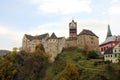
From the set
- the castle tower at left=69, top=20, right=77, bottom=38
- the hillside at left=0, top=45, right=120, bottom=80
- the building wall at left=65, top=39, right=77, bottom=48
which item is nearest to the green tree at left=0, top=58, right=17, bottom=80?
the hillside at left=0, top=45, right=120, bottom=80

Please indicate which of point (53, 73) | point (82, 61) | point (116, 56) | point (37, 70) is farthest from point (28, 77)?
point (116, 56)

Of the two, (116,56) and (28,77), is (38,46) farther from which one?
(116,56)

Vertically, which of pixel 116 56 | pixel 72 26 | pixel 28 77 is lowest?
pixel 28 77

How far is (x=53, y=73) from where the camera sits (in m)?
108

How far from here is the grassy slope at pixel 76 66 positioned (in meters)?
92.2

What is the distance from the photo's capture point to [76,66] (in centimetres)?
9981

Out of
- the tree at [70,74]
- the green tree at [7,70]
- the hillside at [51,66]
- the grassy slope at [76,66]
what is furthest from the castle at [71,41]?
the tree at [70,74]

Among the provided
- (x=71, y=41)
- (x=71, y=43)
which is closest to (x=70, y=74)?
(x=71, y=43)

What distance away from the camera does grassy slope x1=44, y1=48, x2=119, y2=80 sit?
9219cm

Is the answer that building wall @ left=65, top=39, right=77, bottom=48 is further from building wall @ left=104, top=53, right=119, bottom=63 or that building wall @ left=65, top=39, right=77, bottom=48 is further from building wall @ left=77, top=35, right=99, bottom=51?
building wall @ left=104, top=53, right=119, bottom=63

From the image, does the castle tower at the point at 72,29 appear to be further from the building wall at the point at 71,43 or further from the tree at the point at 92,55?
the tree at the point at 92,55

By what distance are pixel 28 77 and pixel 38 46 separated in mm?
15522

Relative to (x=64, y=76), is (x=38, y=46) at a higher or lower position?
higher

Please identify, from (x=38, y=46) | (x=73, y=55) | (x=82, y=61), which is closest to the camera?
(x=82, y=61)
